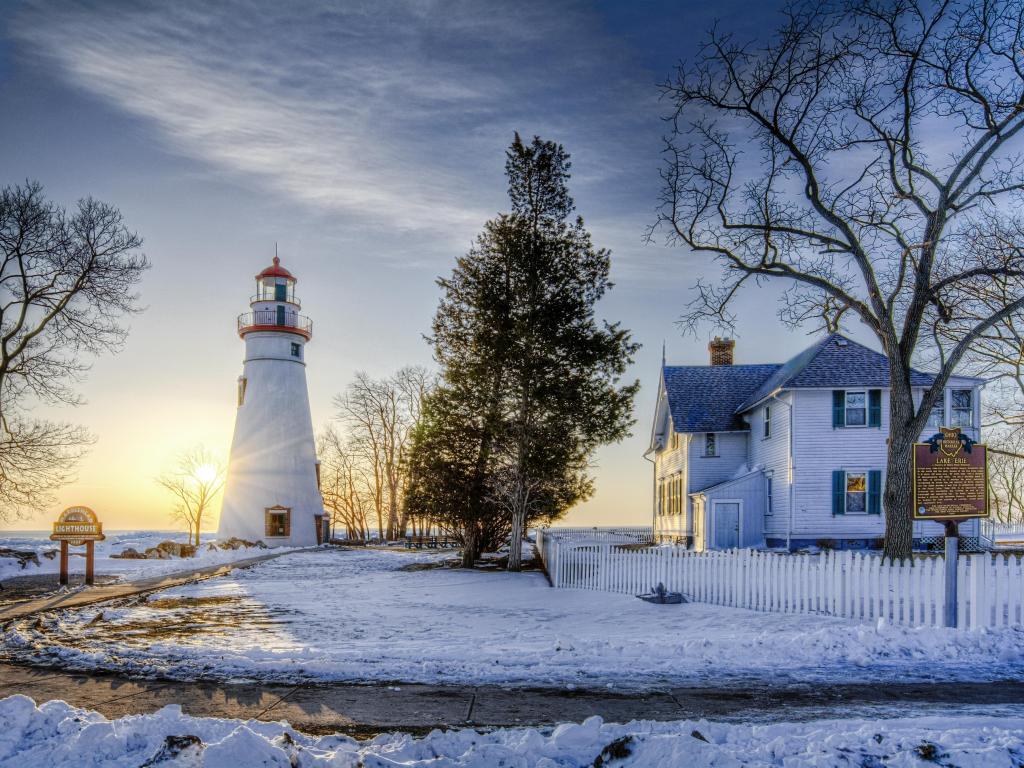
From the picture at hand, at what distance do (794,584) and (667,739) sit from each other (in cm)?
993

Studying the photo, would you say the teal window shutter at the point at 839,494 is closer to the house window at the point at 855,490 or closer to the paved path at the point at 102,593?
the house window at the point at 855,490

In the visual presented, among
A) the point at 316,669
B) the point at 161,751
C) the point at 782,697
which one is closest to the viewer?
the point at 161,751

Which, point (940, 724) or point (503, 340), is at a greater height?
point (503, 340)

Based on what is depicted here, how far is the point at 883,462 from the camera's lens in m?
26.2

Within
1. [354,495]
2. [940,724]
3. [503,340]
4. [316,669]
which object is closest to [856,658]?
[940,724]

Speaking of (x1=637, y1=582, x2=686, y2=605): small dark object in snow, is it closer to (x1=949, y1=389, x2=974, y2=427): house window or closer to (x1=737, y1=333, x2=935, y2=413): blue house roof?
(x1=737, y1=333, x2=935, y2=413): blue house roof

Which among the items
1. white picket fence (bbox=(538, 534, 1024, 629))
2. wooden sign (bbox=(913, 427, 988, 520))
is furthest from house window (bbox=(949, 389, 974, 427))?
wooden sign (bbox=(913, 427, 988, 520))

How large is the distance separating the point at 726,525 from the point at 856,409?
598 cm

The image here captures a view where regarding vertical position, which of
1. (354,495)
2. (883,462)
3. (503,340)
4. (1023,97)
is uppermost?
(1023,97)

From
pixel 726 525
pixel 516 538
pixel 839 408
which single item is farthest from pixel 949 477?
pixel 726 525

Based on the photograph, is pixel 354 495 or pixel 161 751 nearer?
pixel 161 751

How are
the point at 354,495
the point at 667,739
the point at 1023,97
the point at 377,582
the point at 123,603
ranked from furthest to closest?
the point at 354,495 → the point at 377,582 → the point at 1023,97 → the point at 123,603 → the point at 667,739

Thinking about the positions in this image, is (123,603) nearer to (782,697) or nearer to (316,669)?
(316,669)

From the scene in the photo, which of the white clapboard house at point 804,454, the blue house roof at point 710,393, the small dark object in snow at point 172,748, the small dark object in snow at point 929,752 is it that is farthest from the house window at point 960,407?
the small dark object in snow at point 172,748
